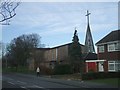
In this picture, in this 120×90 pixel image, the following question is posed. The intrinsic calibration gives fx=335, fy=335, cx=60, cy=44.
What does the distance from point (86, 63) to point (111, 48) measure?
43.5 ft

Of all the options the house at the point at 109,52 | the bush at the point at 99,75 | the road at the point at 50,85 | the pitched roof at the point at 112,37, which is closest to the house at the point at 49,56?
the pitched roof at the point at 112,37

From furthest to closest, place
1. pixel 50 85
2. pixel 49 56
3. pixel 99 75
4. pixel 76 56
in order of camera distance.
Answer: pixel 49 56 → pixel 76 56 → pixel 99 75 → pixel 50 85

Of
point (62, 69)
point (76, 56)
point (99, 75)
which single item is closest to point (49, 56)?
point (62, 69)

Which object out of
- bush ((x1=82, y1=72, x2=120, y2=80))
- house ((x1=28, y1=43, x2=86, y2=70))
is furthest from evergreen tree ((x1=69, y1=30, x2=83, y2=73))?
house ((x1=28, y1=43, x2=86, y2=70))

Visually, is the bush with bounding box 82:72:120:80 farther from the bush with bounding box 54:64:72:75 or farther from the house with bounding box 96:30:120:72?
the bush with bounding box 54:64:72:75

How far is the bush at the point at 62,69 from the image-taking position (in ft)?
213

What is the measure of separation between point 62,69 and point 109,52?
48.8 ft

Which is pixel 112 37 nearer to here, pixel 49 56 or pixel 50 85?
pixel 50 85

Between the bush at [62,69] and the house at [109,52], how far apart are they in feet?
34.1

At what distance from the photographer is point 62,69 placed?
65500 millimetres

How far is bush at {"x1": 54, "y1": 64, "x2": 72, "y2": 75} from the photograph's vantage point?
64912mm

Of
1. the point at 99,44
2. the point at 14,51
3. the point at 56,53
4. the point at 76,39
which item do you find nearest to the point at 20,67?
the point at 14,51

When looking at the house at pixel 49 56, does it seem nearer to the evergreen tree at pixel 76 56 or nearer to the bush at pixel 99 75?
the evergreen tree at pixel 76 56

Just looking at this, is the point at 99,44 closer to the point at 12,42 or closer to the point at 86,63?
the point at 86,63
